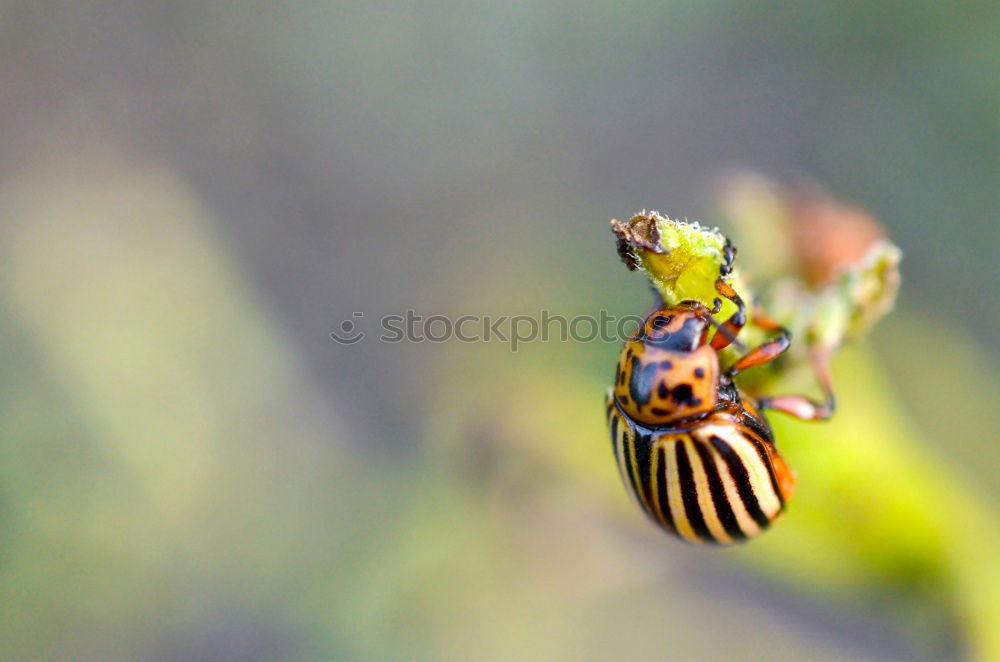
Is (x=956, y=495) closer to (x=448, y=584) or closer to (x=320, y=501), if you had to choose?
(x=448, y=584)

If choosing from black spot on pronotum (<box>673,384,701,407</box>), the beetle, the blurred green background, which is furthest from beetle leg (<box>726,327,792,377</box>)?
the blurred green background

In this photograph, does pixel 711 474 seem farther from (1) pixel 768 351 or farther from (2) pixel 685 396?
(1) pixel 768 351

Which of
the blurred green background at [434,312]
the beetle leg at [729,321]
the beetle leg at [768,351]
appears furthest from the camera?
the blurred green background at [434,312]

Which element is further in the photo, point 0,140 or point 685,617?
point 0,140

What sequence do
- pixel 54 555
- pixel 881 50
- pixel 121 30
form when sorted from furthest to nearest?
pixel 121 30 → pixel 881 50 → pixel 54 555

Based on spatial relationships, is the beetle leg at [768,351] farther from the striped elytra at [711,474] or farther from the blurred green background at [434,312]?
the blurred green background at [434,312]

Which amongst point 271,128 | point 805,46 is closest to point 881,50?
point 805,46

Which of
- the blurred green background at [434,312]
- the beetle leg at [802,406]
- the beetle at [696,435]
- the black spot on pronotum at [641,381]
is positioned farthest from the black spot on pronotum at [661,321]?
the blurred green background at [434,312]

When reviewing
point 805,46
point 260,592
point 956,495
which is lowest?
point 956,495
